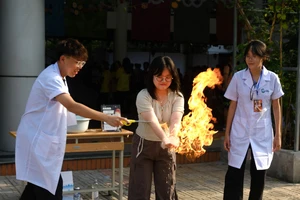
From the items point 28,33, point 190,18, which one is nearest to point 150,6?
point 190,18

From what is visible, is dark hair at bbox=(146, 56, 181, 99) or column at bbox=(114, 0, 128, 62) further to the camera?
column at bbox=(114, 0, 128, 62)

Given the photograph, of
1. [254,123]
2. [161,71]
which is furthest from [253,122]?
[161,71]

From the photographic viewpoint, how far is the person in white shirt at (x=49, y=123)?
368 cm

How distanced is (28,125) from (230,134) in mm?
2129

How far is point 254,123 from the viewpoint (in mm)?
Result: 4730

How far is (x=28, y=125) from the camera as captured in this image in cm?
377

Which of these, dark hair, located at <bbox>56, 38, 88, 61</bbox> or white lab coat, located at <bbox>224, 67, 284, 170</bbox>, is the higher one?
dark hair, located at <bbox>56, 38, 88, 61</bbox>

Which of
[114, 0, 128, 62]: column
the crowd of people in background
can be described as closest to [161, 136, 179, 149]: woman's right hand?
the crowd of people in background

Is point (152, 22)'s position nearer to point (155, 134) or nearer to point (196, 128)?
point (196, 128)

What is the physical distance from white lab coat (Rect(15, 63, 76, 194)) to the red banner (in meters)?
9.57

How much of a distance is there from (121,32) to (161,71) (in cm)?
1007

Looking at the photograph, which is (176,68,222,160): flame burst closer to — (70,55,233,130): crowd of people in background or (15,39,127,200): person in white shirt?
(15,39,127,200): person in white shirt

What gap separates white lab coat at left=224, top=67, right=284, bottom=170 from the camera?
15.5 feet

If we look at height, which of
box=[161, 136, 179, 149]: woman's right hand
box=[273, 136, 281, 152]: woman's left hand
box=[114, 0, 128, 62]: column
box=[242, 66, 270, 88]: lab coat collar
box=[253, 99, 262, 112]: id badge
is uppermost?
box=[114, 0, 128, 62]: column
